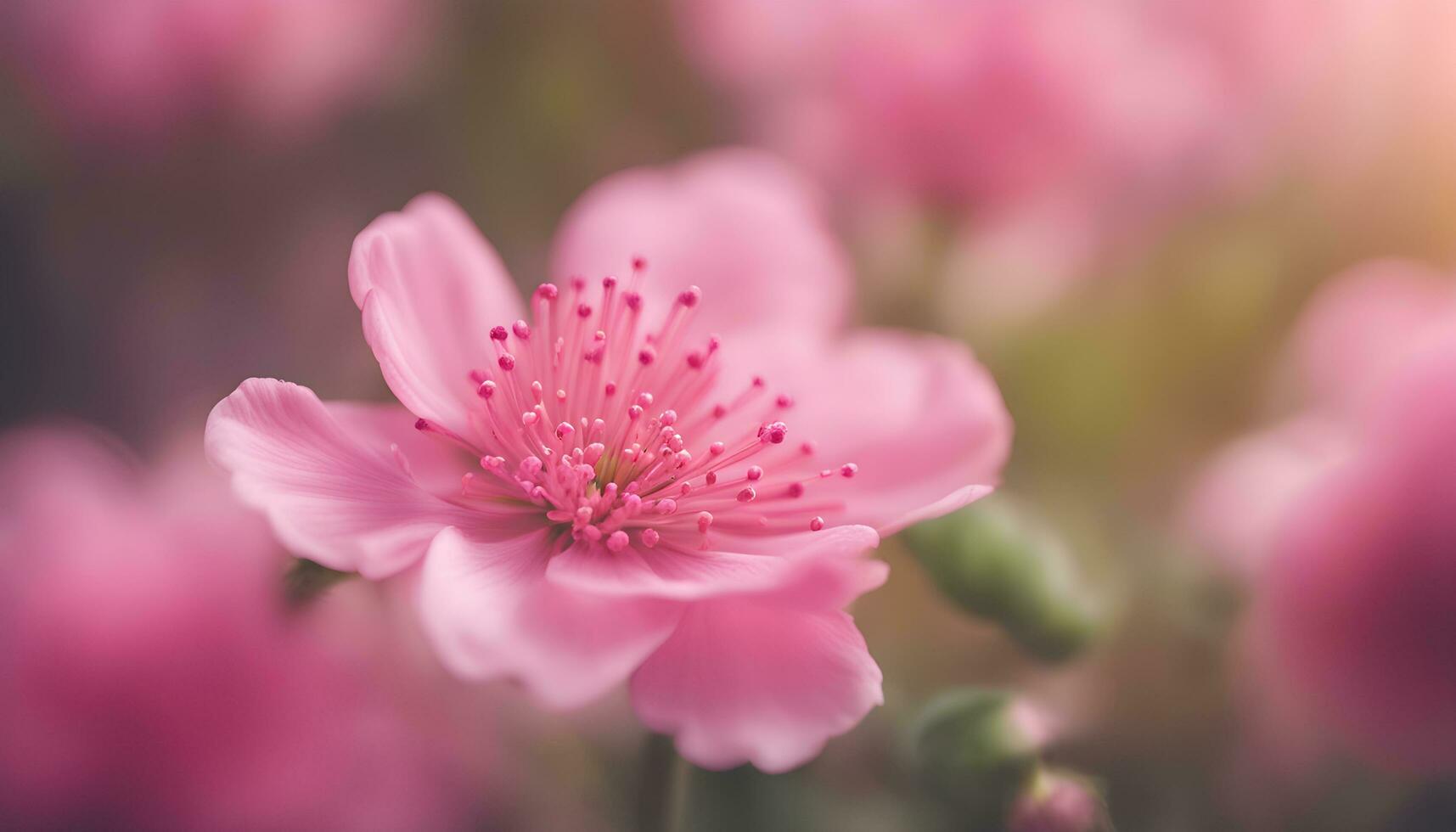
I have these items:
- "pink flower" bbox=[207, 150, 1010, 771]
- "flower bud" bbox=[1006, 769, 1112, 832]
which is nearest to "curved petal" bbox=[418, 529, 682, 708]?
"pink flower" bbox=[207, 150, 1010, 771]

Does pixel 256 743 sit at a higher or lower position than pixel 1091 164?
lower

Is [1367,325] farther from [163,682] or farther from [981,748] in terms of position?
[163,682]

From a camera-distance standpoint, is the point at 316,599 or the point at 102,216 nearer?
the point at 316,599

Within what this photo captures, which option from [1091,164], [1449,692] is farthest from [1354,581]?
[1091,164]

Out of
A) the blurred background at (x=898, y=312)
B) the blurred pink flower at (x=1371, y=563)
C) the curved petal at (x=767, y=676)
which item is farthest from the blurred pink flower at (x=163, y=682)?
the blurred pink flower at (x=1371, y=563)

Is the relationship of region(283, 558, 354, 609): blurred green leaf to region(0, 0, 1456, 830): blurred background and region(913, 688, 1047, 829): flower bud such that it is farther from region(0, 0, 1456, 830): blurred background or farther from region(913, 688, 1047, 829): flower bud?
region(913, 688, 1047, 829): flower bud

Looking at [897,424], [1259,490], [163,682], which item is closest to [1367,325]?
[1259,490]

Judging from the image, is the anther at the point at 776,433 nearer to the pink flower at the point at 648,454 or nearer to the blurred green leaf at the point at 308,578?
the pink flower at the point at 648,454

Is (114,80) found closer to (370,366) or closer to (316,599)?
(370,366)
